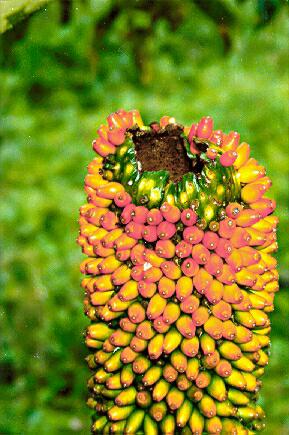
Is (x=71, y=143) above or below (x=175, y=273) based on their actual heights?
above

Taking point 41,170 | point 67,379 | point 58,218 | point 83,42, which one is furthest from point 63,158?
point 67,379

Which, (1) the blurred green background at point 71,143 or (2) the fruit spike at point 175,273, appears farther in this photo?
(1) the blurred green background at point 71,143

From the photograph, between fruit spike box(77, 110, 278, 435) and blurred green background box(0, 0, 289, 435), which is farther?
blurred green background box(0, 0, 289, 435)

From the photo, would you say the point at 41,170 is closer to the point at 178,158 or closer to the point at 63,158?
the point at 63,158

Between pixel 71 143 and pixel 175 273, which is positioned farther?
pixel 71 143
